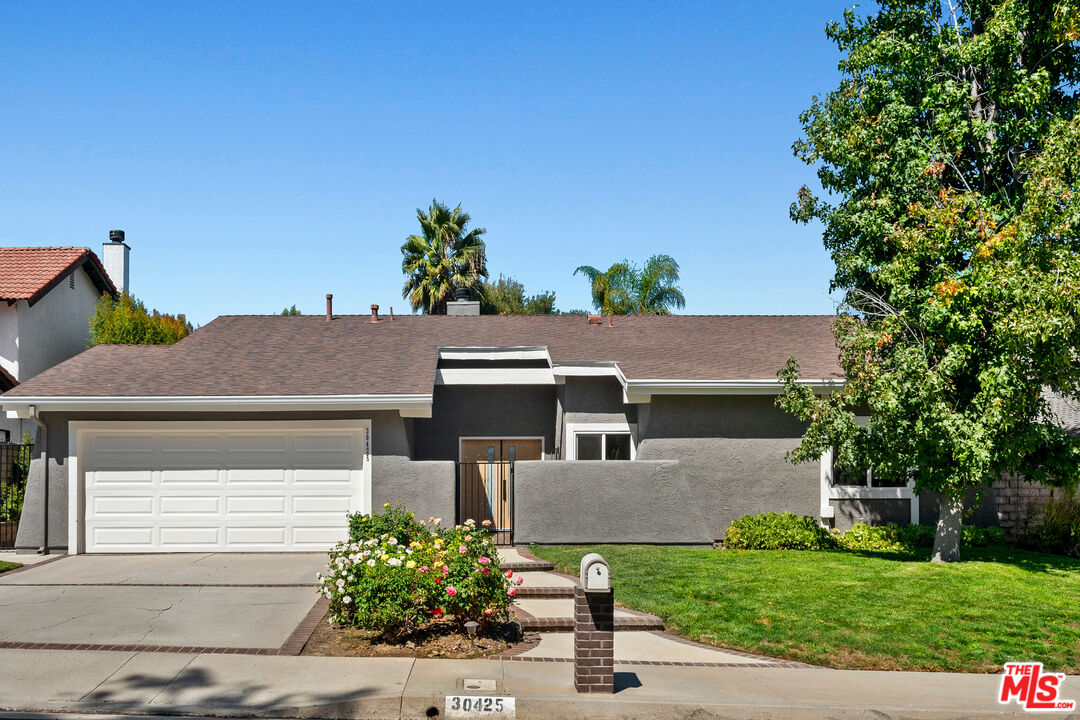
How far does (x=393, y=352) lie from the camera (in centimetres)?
1809

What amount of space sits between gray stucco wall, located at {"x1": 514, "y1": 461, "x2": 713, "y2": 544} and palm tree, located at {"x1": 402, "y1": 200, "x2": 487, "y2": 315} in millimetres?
24990

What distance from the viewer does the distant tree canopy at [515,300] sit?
5066 centimetres

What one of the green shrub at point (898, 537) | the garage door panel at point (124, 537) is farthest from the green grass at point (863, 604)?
the garage door panel at point (124, 537)

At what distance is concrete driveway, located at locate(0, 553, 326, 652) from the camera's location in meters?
9.04

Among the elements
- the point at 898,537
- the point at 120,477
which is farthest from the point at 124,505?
the point at 898,537

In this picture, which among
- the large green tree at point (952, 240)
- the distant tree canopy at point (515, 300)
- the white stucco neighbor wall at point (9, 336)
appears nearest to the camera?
the large green tree at point (952, 240)

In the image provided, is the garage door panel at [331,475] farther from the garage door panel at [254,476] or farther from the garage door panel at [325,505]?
the garage door panel at [254,476]

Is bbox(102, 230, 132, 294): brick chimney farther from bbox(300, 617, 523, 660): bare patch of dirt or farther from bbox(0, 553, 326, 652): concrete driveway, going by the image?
bbox(300, 617, 523, 660): bare patch of dirt

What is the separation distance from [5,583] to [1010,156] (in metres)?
15.7

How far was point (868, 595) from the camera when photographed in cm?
1089

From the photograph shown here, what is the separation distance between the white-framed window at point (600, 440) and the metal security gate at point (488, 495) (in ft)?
4.80

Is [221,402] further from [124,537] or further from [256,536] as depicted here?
[124,537]

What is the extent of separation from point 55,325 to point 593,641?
2051 centimetres

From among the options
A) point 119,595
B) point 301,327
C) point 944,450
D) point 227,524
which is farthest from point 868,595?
point 301,327
